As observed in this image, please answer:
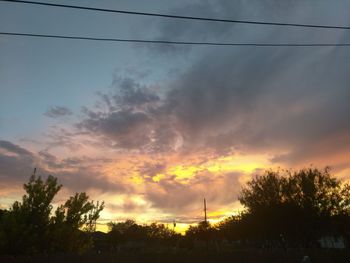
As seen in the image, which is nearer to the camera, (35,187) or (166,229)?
(35,187)

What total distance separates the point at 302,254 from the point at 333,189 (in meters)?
23.2

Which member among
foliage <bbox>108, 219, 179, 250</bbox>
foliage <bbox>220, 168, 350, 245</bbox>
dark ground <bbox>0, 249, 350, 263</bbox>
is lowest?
dark ground <bbox>0, 249, 350, 263</bbox>

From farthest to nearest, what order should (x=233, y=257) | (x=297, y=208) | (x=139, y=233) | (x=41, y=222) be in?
(x=139, y=233), (x=297, y=208), (x=233, y=257), (x=41, y=222)

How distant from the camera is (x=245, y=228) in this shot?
5281 centimetres

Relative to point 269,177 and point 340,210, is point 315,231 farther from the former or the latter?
point 269,177

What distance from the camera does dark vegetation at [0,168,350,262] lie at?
22.7 meters

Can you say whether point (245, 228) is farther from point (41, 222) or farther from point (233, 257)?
point (41, 222)

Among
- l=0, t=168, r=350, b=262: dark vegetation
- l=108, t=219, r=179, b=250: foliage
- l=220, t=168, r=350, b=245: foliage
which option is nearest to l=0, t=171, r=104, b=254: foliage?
l=0, t=168, r=350, b=262: dark vegetation

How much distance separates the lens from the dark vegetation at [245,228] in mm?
22719

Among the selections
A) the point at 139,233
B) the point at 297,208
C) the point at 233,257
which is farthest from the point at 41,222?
the point at 139,233

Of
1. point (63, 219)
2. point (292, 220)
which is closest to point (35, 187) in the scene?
point (63, 219)

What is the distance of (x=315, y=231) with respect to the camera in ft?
146

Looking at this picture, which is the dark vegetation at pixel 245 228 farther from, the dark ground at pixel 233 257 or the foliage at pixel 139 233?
the foliage at pixel 139 233

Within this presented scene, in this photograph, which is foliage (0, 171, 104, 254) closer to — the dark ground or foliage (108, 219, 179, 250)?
the dark ground
